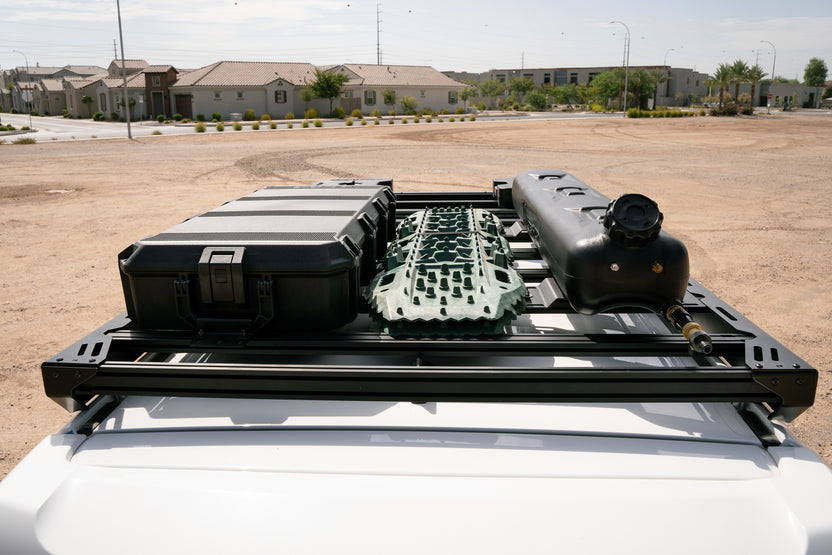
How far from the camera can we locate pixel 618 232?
85.3 inches

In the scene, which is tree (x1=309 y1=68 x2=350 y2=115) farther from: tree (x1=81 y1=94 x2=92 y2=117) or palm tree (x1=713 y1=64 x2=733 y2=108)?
palm tree (x1=713 y1=64 x2=733 y2=108)

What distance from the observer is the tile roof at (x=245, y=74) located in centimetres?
6625

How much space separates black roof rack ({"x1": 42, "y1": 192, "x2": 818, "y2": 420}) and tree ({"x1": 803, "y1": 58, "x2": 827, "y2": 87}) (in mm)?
139839

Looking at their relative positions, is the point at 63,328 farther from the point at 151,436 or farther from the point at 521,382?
the point at 521,382

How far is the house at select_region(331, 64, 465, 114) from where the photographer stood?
7344 centimetres

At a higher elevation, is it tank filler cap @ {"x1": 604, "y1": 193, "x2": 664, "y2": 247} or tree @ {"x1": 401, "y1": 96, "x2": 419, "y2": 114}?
tree @ {"x1": 401, "y1": 96, "x2": 419, "y2": 114}

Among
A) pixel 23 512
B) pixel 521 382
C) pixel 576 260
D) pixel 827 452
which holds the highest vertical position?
pixel 576 260

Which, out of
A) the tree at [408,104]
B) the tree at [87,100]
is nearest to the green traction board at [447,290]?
the tree at [408,104]

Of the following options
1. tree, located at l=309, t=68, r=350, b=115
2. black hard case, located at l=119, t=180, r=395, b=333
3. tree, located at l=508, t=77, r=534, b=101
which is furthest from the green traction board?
tree, located at l=508, t=77, r=534, b=101

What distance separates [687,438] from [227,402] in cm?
132

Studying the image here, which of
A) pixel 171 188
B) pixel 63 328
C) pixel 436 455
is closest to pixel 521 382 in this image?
pixel 436 455

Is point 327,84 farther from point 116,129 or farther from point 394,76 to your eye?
point 116,129

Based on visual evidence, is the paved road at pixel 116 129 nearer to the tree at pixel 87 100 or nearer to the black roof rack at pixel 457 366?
the tree at pixel 87 100

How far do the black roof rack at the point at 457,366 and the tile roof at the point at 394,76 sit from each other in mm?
74760
